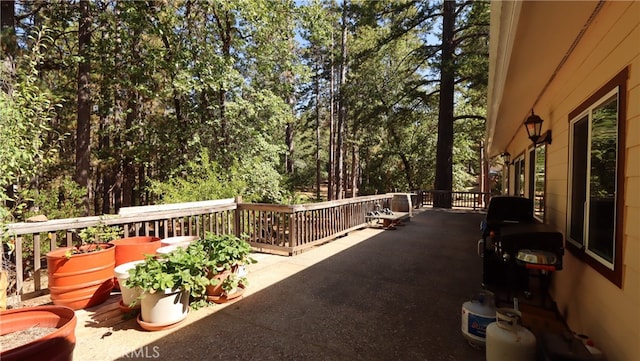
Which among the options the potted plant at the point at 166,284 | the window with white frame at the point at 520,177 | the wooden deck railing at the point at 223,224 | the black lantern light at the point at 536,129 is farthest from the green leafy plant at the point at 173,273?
the window with white frame at the point at 520,177

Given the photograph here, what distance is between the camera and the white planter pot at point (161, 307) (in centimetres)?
238

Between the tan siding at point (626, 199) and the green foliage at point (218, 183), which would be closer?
the tan siding at point (626, 199)

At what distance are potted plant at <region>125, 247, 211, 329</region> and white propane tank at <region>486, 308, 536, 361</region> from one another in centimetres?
231

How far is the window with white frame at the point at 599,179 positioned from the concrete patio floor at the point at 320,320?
1.13 metres

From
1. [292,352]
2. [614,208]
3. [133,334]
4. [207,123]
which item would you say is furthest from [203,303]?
[207,123]

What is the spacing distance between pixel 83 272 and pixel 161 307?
37.3 inches

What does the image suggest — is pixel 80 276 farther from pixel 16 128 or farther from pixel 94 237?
pixel 16 128

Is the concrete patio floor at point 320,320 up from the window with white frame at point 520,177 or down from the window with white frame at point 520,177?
down

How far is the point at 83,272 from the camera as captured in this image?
2684mm

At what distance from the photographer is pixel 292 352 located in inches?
85.1

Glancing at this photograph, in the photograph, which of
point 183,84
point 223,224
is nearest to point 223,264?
point 223,224

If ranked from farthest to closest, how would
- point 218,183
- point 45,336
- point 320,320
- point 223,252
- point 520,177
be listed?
point 520,177, point 218,183, point 223,252, point 320,320, point 45,336

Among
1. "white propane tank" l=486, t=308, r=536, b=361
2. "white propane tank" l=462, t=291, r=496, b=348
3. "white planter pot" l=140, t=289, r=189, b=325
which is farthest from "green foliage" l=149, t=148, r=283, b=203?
"white propane tank" l=486, t=308, r=536, b=361

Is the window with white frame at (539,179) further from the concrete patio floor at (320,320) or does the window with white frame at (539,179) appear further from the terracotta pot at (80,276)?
the terracotta pot at (80,276)
